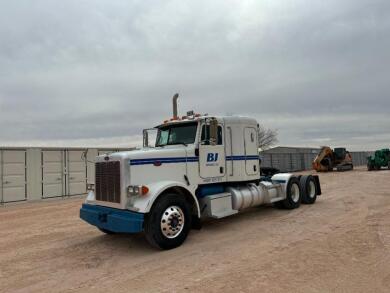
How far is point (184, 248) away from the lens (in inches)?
248

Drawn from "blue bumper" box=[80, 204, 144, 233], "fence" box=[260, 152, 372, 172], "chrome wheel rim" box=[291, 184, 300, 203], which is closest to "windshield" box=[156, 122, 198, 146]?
"blue bumper" box=[80, 204, 144, 233]

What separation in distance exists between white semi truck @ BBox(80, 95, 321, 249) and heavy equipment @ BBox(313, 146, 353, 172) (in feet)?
78.3

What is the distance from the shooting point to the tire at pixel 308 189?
1088cm

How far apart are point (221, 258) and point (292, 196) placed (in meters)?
5.46

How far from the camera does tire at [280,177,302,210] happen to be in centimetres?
1010

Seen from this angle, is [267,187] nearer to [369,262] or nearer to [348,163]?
[369,262]

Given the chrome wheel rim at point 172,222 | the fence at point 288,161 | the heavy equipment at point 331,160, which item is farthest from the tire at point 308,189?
the heavy equipment at point 331,160

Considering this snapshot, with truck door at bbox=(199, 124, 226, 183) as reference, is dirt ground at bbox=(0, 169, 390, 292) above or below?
below

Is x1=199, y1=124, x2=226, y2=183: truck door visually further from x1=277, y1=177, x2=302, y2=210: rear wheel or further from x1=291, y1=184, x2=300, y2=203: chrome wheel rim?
x1=291, y1=184, x2=300, y2=203: chrome wheel rim

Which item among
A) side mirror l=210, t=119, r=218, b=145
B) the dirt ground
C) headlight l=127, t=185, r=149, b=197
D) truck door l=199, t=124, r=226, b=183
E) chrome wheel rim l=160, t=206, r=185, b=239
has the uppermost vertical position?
side mirror l=210, t=119, r=218, b=145

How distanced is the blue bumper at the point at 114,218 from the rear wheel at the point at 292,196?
560 centimetres

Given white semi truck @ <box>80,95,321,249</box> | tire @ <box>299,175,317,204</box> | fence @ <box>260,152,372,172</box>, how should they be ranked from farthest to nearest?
fence @ <box>260,152,372,172</box> → tire @ <box>299,175,317,204</box> → white semi truck @ <box>80,95,321,249</box>

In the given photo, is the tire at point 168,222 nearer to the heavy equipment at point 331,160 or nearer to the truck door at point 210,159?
the truck door at point 210,159

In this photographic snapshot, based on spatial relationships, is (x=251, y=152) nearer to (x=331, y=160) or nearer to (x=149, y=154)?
(x=149, y=154)
